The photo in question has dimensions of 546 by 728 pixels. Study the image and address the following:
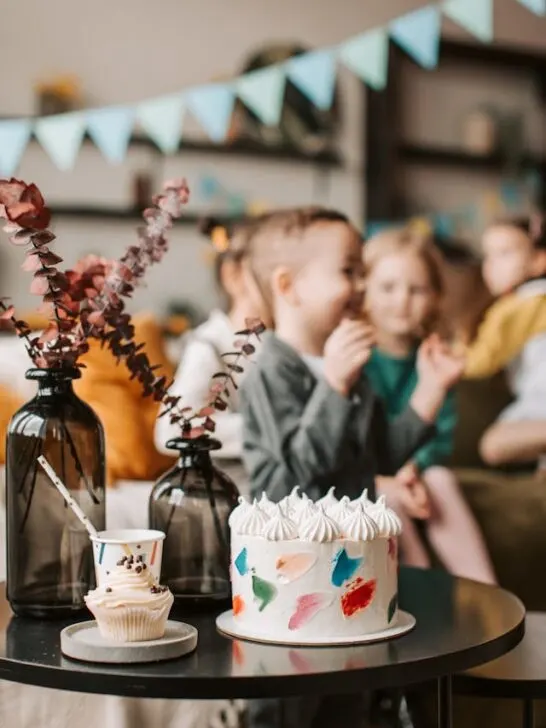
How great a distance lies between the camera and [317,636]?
113 centimetres

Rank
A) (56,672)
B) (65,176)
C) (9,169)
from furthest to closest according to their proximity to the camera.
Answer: (65,176) < (9,169) < (56,672)

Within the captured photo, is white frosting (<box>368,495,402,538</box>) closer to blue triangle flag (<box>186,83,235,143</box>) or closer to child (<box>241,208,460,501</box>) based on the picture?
child (<box>241,208,460,501</box>)

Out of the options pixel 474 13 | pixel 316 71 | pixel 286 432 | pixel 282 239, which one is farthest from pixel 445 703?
pixel 316 71

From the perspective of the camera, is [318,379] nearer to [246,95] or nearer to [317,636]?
[317,636]

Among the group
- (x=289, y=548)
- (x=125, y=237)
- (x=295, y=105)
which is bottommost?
(x=289, y=548)

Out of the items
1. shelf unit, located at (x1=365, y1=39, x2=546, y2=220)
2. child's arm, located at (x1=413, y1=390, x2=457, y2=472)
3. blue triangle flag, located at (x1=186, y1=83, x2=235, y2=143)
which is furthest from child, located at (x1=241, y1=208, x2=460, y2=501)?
shelf unit, located at (x1=365, y1=39, x2=546, y2=220)

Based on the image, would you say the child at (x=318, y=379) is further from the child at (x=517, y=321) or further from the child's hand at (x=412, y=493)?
the child at (x=517, y=321)

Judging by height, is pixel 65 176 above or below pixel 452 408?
above

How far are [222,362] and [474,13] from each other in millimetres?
973

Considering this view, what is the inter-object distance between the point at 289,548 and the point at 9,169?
6.84ft

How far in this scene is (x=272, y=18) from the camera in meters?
4.65

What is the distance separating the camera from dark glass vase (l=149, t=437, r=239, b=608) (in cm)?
130

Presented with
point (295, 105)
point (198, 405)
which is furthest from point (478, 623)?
point (295, 105)

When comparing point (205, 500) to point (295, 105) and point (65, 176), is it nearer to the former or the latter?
point (65, 176)
